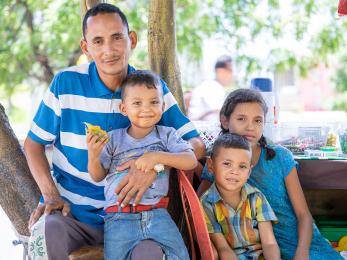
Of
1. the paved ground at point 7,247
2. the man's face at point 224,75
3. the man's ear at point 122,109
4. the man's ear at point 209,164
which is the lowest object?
the paved ground at point 7,247

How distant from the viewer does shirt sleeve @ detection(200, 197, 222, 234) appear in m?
2.95

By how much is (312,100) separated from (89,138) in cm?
2247

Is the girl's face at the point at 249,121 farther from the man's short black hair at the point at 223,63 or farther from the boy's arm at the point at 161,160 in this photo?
the man's short black hair at the point at 223,63

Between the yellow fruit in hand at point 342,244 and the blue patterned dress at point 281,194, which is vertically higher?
the blue patterned dress at point 281,194

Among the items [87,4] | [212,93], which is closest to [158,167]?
[87,4]

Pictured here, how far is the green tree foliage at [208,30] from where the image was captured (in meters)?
9.20

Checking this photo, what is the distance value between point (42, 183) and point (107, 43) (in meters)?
0.81

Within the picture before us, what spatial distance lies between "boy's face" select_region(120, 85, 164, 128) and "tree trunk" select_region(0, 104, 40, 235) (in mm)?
889

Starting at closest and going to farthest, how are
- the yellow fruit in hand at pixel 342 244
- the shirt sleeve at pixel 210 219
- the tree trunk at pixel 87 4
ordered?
the shirt sleeve at pixel 210 219, the yellow fruit in hand at pixel 342 244, the tree trunk at pixel 87 4

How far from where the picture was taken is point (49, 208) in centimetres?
284

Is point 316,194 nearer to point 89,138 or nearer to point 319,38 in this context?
point 89,138

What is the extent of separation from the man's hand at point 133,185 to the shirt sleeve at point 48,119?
0.52 metres

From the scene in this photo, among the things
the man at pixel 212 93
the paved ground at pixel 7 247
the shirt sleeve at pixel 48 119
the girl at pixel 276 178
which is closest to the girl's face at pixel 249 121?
the girl at pixel 276 178

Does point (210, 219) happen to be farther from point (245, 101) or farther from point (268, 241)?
point (245, 101)
